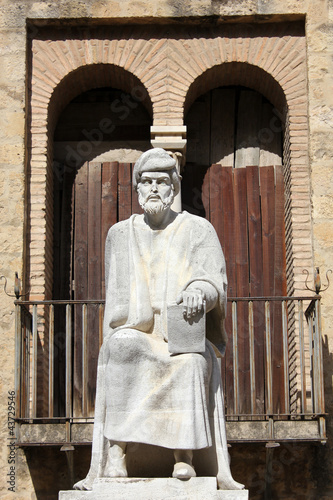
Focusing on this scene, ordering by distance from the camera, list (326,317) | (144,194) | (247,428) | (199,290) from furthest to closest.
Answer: (326,317)
(247,428)
(144,194)
(199,290)

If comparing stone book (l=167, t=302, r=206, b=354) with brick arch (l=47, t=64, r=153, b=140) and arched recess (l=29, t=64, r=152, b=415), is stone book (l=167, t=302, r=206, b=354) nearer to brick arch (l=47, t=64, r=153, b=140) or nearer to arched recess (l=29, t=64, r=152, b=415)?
arched recess (l=29, t=64, r=152, b=415)

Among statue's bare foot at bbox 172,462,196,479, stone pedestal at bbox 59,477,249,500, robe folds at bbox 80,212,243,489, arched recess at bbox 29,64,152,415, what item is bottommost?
stone pedestal at bbox 59,477,249,500

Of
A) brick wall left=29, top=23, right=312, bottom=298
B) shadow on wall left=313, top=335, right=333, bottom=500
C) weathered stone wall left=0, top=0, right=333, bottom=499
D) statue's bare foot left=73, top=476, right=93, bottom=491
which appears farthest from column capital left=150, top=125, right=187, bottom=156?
statue's bare foot left=73, top=476, right=93, bottom=491

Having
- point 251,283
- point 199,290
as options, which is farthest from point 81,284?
point 199,290

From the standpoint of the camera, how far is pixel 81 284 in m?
12.5

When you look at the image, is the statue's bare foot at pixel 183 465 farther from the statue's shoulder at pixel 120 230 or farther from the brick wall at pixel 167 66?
the brick wall at pixel 167 66

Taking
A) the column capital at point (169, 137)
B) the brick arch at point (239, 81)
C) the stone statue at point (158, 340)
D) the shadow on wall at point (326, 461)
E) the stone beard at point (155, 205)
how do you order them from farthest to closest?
1. the brick arch at point (239, 81)
2. the column capital at point (169, 137)
3. the shadow on wall at point (326, 461)
4. the stone beard at point (155, 205)
5. the stone statue at point (158, 340)

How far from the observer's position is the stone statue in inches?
302

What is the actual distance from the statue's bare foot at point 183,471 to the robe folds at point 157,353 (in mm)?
125

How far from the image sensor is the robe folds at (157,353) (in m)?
7.66

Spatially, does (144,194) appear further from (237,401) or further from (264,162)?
(264,162)

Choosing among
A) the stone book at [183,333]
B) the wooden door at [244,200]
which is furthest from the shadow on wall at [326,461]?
the stone book at [183,333]

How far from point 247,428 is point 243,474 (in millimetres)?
653

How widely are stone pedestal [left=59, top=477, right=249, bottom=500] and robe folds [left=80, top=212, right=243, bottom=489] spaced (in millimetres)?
205
